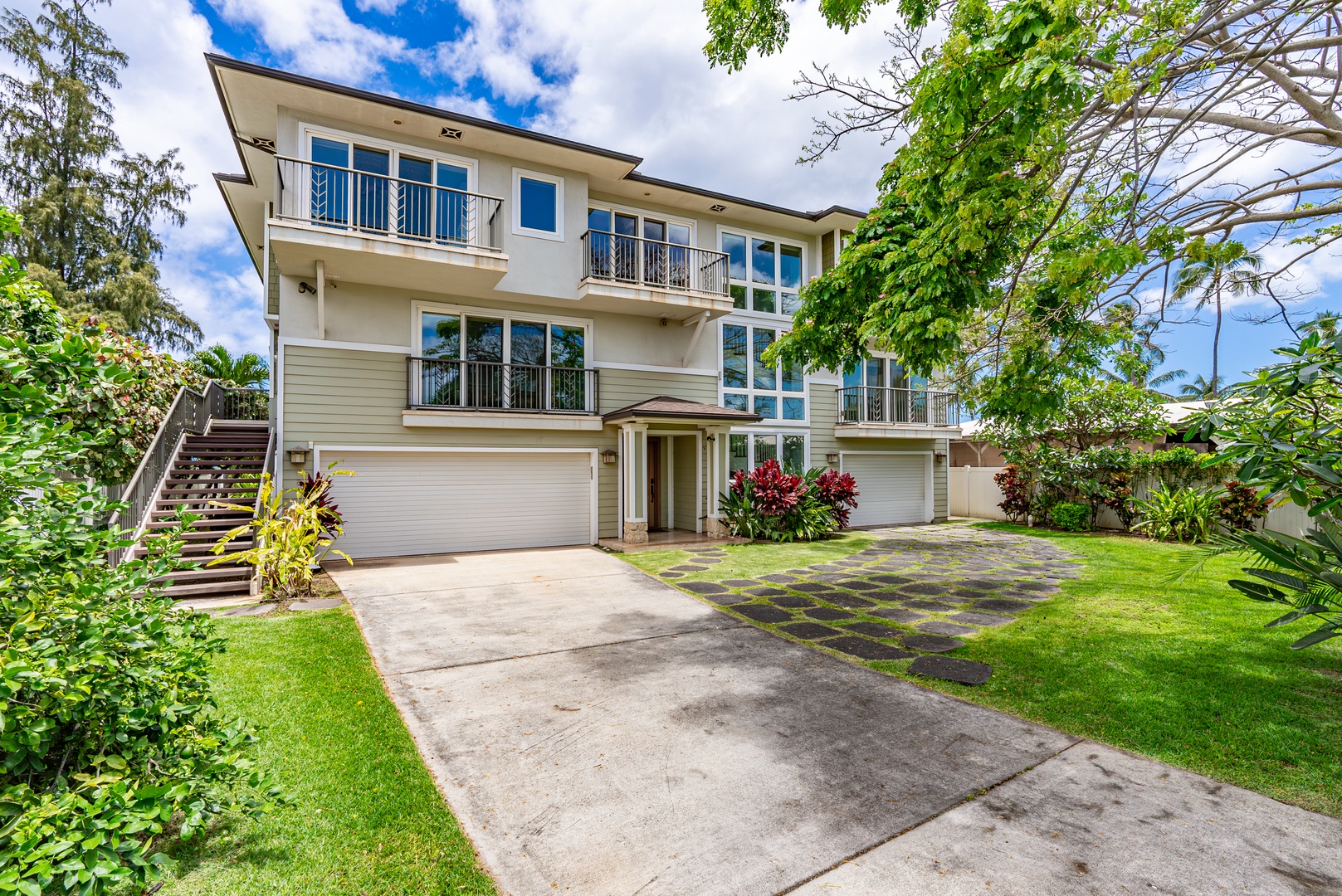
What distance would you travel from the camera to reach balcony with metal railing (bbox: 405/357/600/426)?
430 inches

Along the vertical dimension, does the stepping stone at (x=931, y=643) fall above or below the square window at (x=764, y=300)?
below

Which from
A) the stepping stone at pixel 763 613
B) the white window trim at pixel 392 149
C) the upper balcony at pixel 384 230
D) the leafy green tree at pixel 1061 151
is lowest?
the stepping stone at pixel 763 613

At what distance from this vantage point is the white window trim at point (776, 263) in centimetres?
1436

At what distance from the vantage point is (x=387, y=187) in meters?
10.3

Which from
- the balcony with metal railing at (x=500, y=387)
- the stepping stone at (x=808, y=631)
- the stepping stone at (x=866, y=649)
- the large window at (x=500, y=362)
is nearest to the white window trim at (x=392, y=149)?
the large window at (x=500, y=362)

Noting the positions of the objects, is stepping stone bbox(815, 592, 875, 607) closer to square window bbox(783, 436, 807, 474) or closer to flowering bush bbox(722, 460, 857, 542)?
flowering bush bbox(722, 460, 857, 542)

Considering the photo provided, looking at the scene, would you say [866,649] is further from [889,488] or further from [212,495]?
[889,488]

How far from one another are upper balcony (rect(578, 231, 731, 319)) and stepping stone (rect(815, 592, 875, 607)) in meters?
7.14

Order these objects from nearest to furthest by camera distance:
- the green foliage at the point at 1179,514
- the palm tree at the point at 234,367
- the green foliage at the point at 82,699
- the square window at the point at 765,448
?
the green foliage at the point at 82,699 < the green foliage at the point at 1179,514 < the square window at the point at 765,448 < the palm tree at the point at 234,367

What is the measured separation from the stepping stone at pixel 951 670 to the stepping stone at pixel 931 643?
9.3 inches

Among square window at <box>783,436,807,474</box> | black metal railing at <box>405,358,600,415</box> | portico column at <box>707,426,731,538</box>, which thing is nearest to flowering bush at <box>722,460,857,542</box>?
portico column at <box>707,426,731,538</box>

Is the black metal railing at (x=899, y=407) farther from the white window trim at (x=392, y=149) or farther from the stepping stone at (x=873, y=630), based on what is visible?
the white window trim at (x=392, y=149)

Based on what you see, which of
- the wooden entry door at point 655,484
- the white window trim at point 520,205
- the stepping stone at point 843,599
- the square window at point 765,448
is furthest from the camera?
the square window at point 765,448

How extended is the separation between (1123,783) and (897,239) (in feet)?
17.9
